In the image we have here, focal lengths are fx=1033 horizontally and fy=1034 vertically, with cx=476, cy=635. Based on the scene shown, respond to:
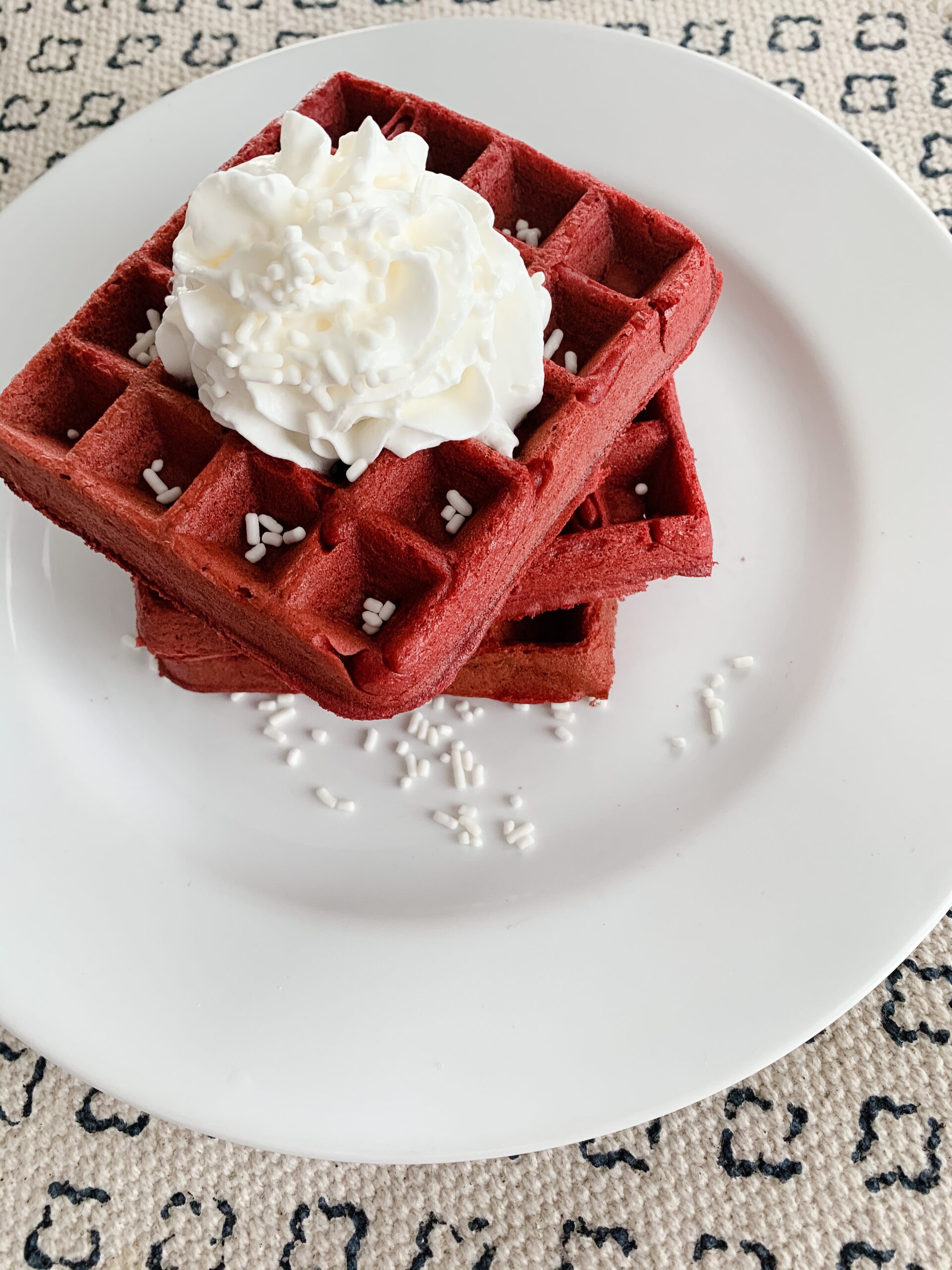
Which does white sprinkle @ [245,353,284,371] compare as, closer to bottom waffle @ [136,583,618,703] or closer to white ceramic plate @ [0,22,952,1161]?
bottom waffle @ [136,583,618,703]

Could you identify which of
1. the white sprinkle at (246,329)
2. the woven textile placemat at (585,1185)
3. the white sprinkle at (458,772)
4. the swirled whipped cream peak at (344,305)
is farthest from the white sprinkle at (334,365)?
the woven textile placemat at (585,1185)

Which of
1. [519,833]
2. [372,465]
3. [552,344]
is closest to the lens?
[372,465]

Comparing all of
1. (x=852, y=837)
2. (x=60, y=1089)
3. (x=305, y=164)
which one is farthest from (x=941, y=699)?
(x=60, y=1089)

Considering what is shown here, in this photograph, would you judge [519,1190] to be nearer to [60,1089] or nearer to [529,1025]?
[529,1025]

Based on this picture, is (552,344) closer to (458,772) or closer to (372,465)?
(372,465)

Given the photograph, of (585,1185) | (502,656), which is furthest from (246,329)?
(585,1185)
